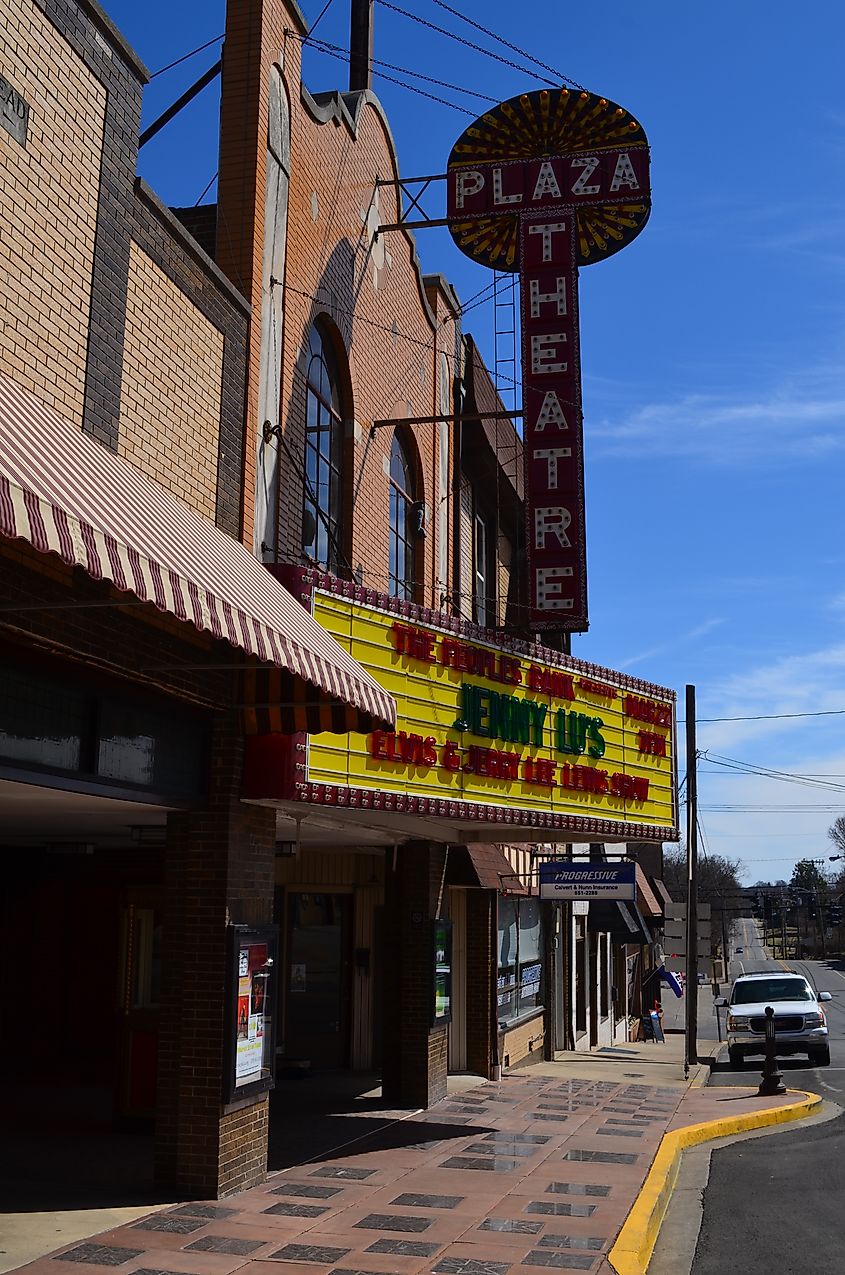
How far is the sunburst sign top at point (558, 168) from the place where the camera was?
58.4ft

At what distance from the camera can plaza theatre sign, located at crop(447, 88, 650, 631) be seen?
1662 centimetres

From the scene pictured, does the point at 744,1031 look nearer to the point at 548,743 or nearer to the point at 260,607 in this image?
the point at 548,743

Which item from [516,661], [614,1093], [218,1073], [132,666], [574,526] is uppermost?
[574,526]

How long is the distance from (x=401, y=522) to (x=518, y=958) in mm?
9271

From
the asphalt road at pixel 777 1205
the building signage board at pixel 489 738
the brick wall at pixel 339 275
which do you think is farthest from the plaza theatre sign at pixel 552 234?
the asphalt road at pixel 777 1205

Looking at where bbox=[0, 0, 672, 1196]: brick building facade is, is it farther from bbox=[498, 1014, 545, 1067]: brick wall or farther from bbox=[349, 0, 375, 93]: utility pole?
bbox=[349, 0, 375, 93]: utility pole

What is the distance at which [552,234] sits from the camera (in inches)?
688

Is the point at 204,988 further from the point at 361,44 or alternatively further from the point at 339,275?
the point at 361,44

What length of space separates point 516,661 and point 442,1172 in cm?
546

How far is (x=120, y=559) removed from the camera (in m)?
6.41

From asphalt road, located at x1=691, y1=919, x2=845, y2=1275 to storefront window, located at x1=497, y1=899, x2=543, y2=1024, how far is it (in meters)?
6.81

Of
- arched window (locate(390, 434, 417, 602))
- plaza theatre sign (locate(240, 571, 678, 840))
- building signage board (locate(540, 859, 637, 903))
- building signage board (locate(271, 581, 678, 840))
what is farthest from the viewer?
building signage board (locate(540, 859, 637, 903))

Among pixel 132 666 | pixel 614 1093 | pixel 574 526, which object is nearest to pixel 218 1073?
pixel 132 666

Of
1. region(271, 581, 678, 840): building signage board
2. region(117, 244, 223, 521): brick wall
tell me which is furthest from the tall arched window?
region(117, 244, 223, 521): brick wall
